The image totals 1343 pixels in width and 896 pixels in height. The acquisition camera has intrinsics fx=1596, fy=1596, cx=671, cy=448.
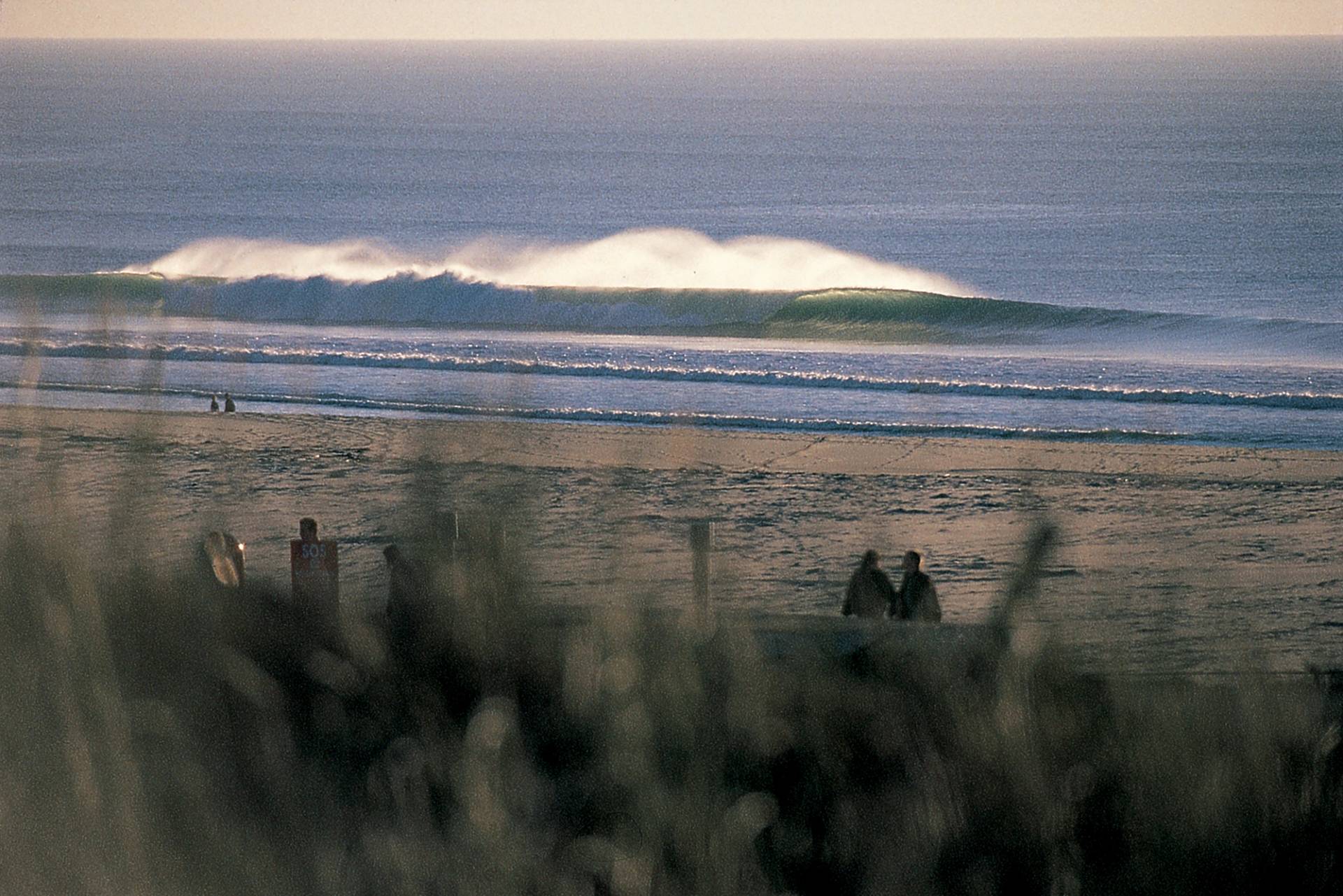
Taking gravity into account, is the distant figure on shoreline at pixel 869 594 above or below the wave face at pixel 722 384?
below

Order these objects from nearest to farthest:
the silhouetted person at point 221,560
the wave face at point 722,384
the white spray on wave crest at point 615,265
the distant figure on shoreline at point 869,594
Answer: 1. the silhouetted person at point 221,560
2. the distant figure on shoreline at point 869,594
3. the wave face at point 722,384
4. the white spray on wave crest at point 615,265

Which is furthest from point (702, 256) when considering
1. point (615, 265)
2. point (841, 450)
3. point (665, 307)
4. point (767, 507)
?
point (767, 507)

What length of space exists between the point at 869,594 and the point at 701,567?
117cm

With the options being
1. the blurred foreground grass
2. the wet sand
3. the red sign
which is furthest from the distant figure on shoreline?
the blurred foreground grass

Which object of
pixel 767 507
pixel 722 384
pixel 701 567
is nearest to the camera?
pixel 701 567

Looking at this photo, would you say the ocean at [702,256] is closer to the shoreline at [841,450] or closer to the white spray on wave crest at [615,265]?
the white spray on wave crest at [615,265]

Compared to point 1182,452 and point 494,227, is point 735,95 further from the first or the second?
point 1182,452

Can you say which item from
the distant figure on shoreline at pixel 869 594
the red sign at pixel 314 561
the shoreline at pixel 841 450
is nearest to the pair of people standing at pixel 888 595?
the distant figure on shoreline at pixel 869 594

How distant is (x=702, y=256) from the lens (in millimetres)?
47000

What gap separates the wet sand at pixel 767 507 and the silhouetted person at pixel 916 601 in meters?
0.34

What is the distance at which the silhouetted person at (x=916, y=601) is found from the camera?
7441mm

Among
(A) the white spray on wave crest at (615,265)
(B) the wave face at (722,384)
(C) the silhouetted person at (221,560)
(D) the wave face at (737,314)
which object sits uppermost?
(A) the white spray on wave crest at (615,265)

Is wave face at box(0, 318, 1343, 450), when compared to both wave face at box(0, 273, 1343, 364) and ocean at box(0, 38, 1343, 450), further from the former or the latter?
wave face at box(0, 273, 1343, 364)

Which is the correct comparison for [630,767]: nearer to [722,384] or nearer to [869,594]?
[869,594]
